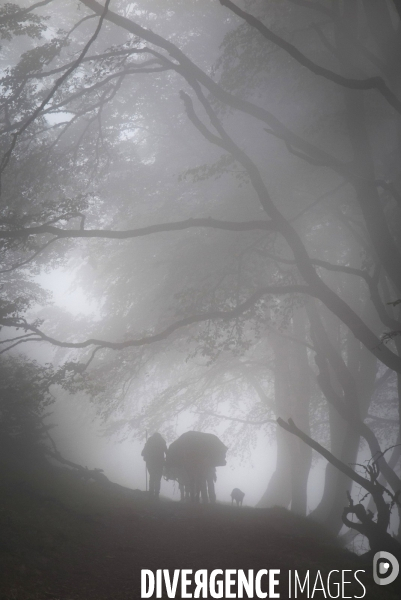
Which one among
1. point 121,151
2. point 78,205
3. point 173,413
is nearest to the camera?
point 78,205

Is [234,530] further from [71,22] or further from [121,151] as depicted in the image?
[71,22]

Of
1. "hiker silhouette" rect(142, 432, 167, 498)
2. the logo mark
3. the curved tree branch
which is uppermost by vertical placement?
the curved tree branch

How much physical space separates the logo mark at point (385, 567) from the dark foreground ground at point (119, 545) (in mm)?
206

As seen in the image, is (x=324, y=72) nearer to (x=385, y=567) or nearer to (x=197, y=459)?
(x=385, y=567)

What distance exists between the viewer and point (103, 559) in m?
6.19

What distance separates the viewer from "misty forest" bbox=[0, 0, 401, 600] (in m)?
7.68

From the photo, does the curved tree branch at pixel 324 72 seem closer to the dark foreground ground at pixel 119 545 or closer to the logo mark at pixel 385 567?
the dark foreground ground at pixel 119 545

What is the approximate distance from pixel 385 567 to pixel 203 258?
34.4 feet

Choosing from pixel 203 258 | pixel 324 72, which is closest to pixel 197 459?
pixel 203 258

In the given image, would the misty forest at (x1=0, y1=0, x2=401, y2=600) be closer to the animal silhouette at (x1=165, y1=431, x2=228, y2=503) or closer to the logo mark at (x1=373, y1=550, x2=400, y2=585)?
the logo mark at (x1=373, y1=550, x2=400, y2=585)

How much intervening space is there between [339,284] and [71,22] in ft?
63.7

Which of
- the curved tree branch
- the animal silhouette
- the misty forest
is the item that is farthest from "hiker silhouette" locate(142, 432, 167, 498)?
the curved tree branch

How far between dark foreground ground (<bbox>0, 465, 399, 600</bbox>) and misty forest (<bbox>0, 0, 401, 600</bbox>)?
6 centimetres

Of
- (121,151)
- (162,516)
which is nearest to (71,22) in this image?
(121,151)
